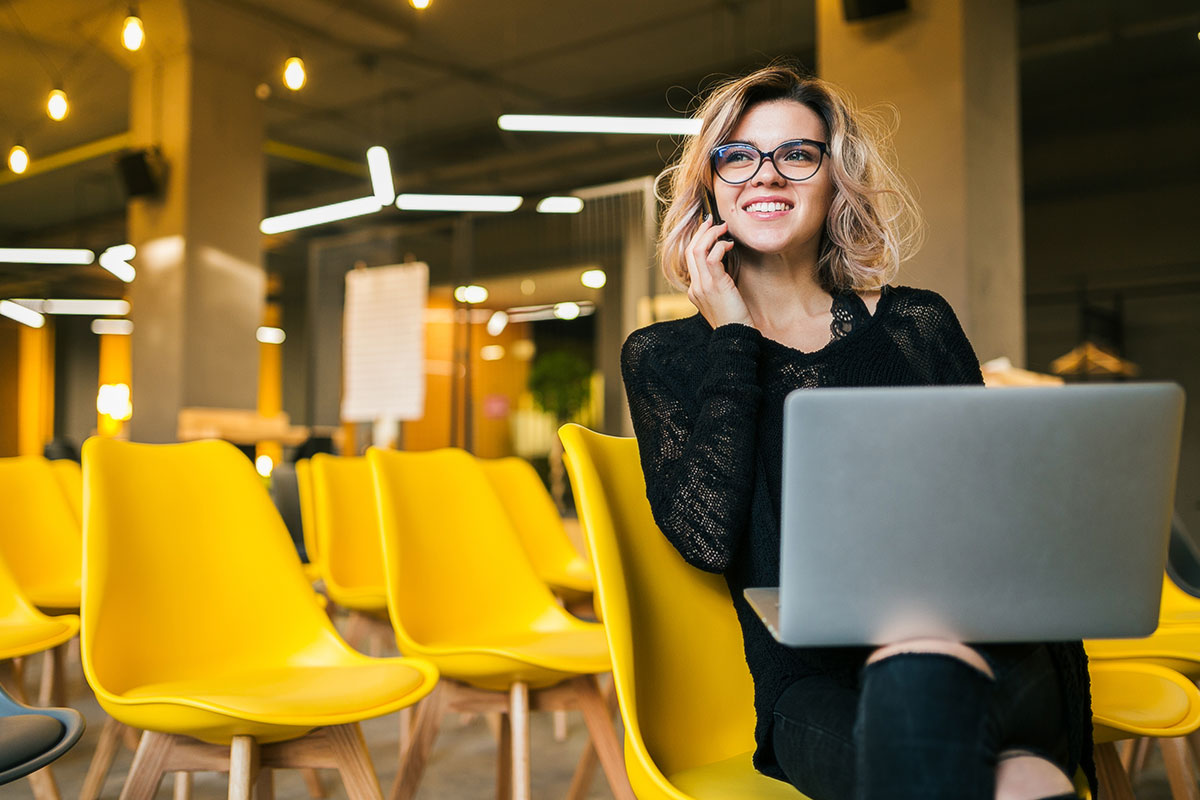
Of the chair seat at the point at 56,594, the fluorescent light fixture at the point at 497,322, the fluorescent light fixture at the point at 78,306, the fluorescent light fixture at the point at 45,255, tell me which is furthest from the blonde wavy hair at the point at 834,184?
the fluorescent light fixture at the point at 78,306

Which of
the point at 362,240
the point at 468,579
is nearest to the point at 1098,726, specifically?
the point at 468,579

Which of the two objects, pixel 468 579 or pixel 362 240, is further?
pixel 362 240

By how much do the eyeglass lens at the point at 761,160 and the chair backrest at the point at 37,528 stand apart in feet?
8.74

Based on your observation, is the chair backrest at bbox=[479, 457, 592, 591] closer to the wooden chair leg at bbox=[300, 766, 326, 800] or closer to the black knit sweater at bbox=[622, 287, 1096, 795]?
the wooden chair leg at bbox=[300, 766, 326, 800]

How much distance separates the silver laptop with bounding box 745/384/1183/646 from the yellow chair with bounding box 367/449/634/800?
1.10m

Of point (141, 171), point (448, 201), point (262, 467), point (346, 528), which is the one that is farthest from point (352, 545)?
point (262, 467)

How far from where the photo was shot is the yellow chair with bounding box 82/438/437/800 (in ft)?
5.25

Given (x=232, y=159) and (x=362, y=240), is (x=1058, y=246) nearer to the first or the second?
(x=362, y=240)

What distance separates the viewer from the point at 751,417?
1363 mm

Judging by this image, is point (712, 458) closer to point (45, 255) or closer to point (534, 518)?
point (534, 518)

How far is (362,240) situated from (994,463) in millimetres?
9871

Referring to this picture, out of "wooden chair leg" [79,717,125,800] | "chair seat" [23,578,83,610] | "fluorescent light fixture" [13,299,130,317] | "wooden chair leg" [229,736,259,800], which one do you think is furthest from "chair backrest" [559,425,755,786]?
"fluorescent light fixture" [13,299,130,317]

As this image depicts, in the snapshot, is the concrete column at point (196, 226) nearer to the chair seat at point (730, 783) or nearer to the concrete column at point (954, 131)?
the concrete column at point (954, 131)

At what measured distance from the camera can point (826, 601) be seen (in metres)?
0.92
